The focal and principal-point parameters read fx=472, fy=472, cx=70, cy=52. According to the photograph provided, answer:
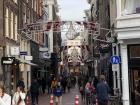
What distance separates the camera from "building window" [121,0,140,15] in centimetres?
2645

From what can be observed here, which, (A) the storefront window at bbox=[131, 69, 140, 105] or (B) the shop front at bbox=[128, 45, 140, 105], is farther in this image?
(B) the shop front at bbox=[128, 45, 140, 105]

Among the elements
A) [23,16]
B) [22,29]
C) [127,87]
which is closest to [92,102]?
[127,87]

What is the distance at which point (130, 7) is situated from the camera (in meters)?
26.9

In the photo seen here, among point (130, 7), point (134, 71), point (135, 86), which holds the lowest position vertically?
point (135, 86)

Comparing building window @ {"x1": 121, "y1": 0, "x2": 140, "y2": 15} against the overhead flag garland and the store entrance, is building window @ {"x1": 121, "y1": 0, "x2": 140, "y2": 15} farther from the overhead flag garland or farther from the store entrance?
the overhead flag garland

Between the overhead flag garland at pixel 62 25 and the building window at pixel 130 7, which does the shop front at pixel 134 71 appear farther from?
the overhead flag garland at pixel 62 25

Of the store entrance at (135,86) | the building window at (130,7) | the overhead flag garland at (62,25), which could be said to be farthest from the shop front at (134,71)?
the overhead flag garland at (62,25)

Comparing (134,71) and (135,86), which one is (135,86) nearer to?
(135,86)

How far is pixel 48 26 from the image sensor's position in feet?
117

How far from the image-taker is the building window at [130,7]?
86.8 feet

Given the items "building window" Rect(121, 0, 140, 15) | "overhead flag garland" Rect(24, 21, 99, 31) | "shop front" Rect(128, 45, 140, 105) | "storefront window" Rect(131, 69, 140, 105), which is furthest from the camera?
"overhead flag garland" Rect(24, 21, 99, 31)

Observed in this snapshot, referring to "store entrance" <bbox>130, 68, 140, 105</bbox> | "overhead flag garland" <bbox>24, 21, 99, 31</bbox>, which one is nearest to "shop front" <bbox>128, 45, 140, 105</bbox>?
"store entrance" <bbox>130, 68, 140, 105</bbox>

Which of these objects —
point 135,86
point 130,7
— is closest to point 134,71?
point 135,86

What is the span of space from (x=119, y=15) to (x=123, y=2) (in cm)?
110
